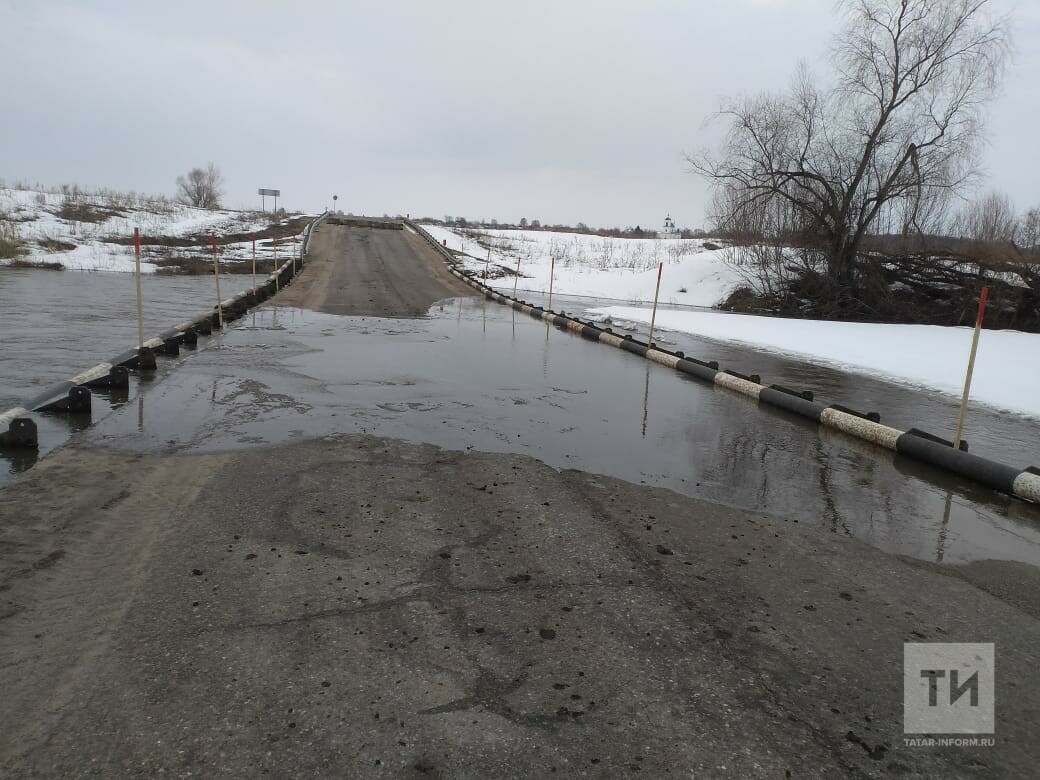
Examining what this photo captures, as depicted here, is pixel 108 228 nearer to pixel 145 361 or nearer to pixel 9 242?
pixel 9 242

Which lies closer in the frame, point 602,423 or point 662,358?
point 602,423

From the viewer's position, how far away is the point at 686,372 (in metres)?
11.7

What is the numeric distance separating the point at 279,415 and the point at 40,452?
2.16 metres

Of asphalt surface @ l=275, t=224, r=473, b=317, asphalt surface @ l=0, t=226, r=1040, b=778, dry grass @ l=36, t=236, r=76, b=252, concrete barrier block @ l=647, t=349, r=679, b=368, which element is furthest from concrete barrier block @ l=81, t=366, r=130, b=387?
dry grass @ l=36, t=236, r=76, b=252

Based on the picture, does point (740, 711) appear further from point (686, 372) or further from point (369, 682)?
point (686, 372)

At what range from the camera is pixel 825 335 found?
1886cm

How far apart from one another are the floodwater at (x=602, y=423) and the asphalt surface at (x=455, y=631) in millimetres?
671

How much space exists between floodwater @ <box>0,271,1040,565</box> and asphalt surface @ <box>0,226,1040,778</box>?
671 mm

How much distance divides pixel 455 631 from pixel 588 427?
14.7 feet

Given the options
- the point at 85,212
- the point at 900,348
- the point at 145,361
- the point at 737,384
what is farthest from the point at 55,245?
the point at 900,348

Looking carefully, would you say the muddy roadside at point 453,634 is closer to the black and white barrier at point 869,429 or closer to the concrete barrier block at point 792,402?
the black and white barrier at point 869,429

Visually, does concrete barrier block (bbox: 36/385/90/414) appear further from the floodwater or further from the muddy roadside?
the muddy roadside

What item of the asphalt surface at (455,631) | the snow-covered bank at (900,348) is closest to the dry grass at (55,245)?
the snow-covered bank at (900,348)

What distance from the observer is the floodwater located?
551 cm
